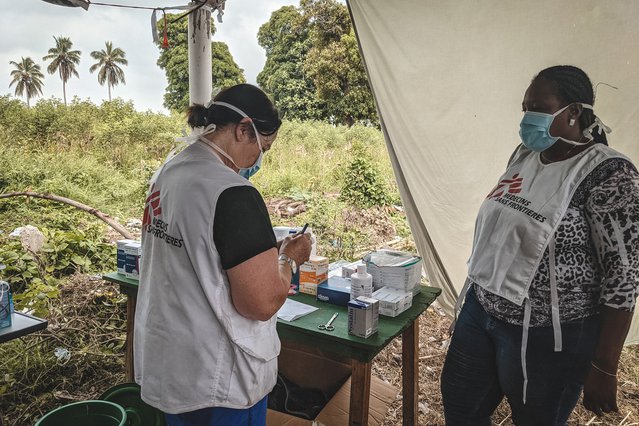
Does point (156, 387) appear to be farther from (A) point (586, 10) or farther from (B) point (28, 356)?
(A) point (586, 10)

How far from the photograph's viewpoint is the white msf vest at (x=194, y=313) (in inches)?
42.7

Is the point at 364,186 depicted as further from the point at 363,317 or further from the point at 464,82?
the point at 363,317

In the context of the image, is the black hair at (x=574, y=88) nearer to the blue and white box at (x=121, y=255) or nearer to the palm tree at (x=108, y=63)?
the blue and white box at (x=121, y=255)

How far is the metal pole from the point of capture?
2978 millimetres

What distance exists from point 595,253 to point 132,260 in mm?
2130

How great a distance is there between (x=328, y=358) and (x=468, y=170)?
146cm

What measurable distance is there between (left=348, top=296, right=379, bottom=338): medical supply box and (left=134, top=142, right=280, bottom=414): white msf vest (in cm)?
45

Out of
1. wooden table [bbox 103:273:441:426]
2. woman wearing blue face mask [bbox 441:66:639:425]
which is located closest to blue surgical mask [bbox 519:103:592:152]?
woman wearing blue face mask [bbox 441:66:639:425]

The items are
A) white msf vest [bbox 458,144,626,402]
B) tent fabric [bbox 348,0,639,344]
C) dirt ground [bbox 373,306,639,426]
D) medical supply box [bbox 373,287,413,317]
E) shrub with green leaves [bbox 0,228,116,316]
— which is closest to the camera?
white msf vest [bbox 458,144,626,402]

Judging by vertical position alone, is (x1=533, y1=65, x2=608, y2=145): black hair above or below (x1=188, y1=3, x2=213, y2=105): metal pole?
below

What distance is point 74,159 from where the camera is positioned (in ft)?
24.8

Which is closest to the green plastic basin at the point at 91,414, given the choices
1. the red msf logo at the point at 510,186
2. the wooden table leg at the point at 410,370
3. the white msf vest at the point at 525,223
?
the wooden table leg at the point at 410,370

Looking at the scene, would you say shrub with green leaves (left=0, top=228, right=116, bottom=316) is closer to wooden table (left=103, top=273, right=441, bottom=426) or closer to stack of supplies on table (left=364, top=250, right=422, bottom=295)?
wooden table (left=103, top=273, right=441, bottom=426)

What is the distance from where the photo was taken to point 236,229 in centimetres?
105
